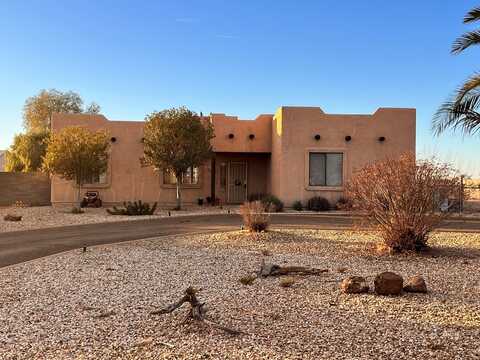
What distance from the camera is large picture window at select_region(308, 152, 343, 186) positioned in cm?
2183

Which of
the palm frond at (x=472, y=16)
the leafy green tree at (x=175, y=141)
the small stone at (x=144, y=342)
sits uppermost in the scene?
the palm frond at (x=472, y=16)

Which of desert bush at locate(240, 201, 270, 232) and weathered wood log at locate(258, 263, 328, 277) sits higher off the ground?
desert bush at locate(240, 201, 270, 232)

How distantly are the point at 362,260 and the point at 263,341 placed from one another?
513 cm

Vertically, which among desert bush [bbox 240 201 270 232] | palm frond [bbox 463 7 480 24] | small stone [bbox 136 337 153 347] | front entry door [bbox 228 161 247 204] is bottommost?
small stone [bbox 136 337 153 347]

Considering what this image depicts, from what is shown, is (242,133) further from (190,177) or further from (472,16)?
(472,16)

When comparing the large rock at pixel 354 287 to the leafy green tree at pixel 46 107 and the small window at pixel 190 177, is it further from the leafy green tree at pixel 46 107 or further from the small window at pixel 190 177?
the leafy green tree at pixel 46 107

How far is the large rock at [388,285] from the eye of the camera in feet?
21.4

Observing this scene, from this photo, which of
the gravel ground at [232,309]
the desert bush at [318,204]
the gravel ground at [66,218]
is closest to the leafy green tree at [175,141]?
the gravel ground at [66,218]

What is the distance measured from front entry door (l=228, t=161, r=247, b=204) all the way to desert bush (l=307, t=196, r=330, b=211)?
521 centimetres

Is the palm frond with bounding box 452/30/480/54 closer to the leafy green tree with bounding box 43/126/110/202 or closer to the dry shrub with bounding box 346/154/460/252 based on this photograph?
the dry shrub with bounding box 346/154/460/252

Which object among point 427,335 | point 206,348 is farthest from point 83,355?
point 427,335

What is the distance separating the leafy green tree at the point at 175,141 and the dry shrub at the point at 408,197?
11722mm

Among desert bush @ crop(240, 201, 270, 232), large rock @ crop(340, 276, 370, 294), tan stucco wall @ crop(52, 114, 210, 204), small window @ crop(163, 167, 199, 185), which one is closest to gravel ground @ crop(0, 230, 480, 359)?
large rock @ crop(340, 276, 370, 294)

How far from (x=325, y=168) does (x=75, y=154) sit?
10.5 m
